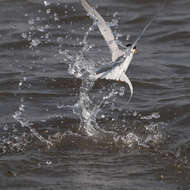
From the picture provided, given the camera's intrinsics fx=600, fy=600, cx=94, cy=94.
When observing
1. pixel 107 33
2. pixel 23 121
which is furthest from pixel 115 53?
pixel 23 121

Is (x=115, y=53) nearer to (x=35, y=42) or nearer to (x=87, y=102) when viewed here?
(x=87, y=102)

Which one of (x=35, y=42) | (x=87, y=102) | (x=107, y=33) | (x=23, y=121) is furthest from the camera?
(x=35, y=42)

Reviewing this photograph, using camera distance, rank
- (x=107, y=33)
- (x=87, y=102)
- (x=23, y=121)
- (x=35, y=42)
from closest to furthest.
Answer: (x=107, y=33), (x=23, y=121), (x=87, y=102), (x=35, y=42)

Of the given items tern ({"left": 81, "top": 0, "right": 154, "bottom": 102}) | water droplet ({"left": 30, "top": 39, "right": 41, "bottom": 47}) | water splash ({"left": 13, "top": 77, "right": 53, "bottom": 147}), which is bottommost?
water splash ({"left": 13, "top": 77, "right": 53, "bottom": 147})

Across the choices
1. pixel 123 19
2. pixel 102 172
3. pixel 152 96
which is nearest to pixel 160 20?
pixel 123 19

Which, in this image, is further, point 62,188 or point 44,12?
point 44,12

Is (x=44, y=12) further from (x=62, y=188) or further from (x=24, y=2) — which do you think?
(x=62, y=188)

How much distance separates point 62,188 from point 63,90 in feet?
7.99

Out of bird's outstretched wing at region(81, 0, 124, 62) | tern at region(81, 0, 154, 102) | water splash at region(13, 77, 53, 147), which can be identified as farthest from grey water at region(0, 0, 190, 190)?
bird's outstretched wing at region(81, 0, 124, 62)

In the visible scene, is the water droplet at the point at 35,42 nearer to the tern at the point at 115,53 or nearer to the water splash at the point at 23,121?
the water splash at the point at 23,121

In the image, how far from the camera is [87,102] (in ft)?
22.2

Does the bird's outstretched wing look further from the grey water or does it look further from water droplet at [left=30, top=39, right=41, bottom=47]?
Result: water droplet at [left=30, top=39, right=41, bottom=47]

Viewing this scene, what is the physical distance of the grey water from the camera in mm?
5387

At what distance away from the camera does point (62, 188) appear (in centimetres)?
504
